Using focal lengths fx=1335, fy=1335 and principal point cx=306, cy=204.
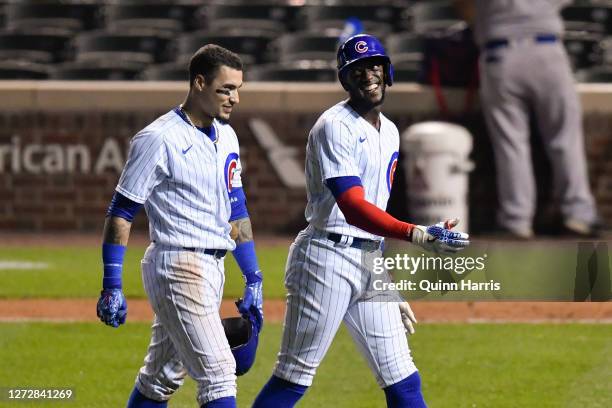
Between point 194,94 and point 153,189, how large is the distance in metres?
0.44

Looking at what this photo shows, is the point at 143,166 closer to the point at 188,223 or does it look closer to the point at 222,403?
the point at 188,223

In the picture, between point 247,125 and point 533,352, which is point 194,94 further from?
point 247,125

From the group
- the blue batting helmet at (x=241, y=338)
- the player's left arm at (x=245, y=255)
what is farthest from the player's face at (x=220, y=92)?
the blue batting helmet at (x=241, y=338)

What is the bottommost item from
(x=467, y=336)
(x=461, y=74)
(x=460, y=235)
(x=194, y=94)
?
(x=467, y=336)

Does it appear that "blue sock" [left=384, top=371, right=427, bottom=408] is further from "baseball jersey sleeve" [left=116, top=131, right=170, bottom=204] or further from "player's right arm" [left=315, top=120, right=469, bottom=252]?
"baseball jersey sleeve" [left=116, top=131, right=170, bottom=204]

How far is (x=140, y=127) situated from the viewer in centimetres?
1562

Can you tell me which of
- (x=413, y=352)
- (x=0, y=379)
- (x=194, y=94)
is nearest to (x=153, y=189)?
(x=194, y=94)

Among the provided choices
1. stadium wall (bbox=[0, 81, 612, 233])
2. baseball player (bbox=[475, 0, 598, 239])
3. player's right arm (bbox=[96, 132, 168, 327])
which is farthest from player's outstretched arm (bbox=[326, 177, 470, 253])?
stadium wall (bbox=[0, 81, 612, 233])

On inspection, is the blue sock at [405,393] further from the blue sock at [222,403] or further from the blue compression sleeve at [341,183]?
the blue compression sleeve at [341,183]

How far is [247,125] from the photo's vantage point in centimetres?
1568

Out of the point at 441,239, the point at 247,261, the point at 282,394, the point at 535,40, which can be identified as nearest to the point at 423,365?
the point at 247,261

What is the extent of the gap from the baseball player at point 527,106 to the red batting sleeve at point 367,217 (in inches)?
360

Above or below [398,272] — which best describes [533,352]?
below

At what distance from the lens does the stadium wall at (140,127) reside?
15.5 m
